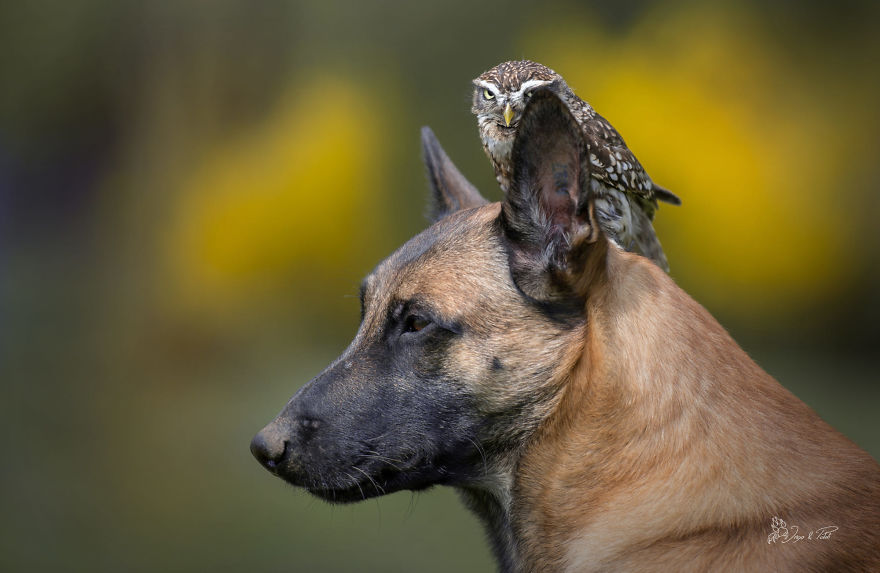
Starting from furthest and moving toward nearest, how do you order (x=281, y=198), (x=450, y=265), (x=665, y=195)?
(x=281, y=198) < (x=665, y=195) < (x=450, y=265)

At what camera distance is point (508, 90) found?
2.99m

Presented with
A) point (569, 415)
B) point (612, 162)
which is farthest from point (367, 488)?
point (612, 162)

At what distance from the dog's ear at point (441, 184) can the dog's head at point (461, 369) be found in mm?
→ 722

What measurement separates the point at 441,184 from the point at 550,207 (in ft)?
3.13

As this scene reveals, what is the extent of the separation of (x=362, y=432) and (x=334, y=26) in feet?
13.8

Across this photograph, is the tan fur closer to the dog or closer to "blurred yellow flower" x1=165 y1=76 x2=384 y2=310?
the dog

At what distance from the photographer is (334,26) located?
19.2 feet

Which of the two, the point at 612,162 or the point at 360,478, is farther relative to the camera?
the point at 612,162

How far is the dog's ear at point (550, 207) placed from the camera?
2119 millimetres

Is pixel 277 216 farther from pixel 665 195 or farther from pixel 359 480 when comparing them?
pixel 359 480

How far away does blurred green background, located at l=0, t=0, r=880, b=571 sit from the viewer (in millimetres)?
5027

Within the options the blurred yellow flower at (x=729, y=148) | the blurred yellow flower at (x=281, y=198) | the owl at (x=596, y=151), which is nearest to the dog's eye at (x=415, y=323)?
the owl at (x=596, y=151)

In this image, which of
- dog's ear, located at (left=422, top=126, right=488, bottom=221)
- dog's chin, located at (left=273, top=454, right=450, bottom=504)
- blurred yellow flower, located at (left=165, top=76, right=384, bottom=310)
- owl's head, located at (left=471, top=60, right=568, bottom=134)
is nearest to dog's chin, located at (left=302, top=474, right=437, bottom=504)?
dog's chin, located at (left=273, top=454, right=450, bottom=504)
